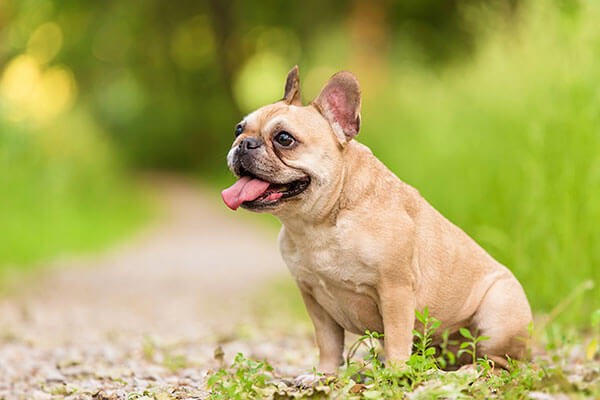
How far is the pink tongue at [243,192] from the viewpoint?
3069 mm

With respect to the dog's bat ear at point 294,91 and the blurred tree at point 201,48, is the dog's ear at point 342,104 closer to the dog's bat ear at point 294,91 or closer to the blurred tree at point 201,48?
the dog's bat ear at point 294,91

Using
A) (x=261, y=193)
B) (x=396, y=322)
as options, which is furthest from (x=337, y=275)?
(x=261, y=193)

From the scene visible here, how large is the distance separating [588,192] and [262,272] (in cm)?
522

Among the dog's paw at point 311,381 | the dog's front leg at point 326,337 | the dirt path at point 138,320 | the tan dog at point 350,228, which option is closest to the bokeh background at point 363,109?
the dirt path at point 138,320

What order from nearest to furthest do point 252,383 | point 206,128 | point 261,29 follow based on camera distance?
Answer: point 252,383, point 261,29, point 206,128

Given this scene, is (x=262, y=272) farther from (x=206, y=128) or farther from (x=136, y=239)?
(x=206, y=128)

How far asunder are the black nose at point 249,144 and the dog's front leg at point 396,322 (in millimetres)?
791

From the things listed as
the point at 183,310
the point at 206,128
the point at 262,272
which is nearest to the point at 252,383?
the point at 183,310

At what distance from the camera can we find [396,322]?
307 centimetres

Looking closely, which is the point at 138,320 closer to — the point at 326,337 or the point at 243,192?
the point at 326,337

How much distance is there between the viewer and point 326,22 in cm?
1706

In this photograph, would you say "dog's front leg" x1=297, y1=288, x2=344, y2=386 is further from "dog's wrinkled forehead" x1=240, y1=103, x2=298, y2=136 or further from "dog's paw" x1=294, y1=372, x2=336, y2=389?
"dog's wrinkled forehead" x1=240, y1=103, x2=298, y2=136

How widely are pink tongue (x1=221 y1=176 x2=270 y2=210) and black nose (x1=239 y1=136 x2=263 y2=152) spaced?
0.47 feet

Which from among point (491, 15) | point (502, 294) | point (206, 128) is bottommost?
point (502, 294)
